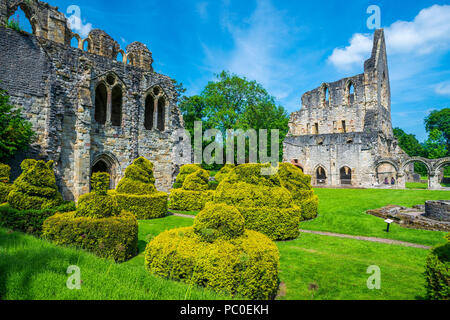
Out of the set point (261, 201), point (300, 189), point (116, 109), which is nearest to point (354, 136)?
point (300, 189)

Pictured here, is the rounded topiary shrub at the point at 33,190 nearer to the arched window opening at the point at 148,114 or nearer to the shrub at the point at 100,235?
the shrub at the point at 100,235

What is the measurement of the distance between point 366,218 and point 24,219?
13826 millimetres

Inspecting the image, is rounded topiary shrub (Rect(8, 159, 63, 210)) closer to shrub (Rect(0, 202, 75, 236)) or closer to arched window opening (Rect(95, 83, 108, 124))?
shrub (Rect(0, 202, 75, 236))

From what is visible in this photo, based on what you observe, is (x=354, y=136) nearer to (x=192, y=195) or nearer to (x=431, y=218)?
(x=431, y=218)

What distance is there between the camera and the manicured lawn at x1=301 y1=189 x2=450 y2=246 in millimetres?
9719

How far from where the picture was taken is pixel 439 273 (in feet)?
12.7

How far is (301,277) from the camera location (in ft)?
18.9

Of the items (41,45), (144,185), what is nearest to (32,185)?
(144,185)

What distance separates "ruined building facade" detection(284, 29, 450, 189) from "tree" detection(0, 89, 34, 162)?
93.2ft

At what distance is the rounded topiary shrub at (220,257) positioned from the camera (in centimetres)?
438

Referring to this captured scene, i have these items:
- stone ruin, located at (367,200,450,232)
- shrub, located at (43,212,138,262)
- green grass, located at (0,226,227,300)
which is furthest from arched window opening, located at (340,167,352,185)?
green grass, located at (0,226,227,300)

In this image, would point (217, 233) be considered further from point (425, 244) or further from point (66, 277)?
point (425, 244)

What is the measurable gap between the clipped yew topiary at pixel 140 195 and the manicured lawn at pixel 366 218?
7146 millimetres

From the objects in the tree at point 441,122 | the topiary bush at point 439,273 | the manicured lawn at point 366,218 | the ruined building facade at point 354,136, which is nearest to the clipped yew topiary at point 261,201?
the manicured lawn at point 366,218
